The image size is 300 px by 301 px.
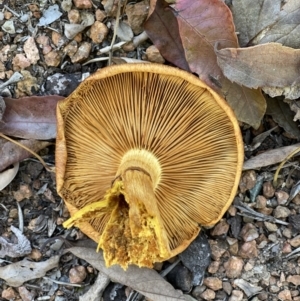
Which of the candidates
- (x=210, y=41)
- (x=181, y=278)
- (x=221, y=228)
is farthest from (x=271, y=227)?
(x=210, y=41)

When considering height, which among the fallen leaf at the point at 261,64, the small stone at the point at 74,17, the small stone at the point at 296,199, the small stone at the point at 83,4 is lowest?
the small stone at the point at 296,199

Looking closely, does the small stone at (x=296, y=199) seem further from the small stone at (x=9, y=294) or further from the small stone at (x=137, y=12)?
the small stone at (x=9, y=294)

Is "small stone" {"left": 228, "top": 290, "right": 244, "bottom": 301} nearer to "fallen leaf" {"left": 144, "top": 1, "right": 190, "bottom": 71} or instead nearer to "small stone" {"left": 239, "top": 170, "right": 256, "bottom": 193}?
"small stone" {"left": 239, "top": 170, "right": 256, "bottom": 193}

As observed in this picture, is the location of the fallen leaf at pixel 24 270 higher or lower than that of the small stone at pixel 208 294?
higher

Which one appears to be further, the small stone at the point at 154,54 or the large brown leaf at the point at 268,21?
the small stone at the point at 154,54

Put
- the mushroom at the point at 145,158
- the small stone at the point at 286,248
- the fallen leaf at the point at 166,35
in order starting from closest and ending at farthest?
the mushroom at the point at 145,158, the fallen leaf at the point at 166,35, the small stone at the point at 286,248

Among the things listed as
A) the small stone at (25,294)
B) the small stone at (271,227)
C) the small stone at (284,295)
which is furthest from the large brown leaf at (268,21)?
the small stone at (25,294)

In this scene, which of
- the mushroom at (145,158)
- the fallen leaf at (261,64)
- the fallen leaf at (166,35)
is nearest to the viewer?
the mushroom at (145,158)
